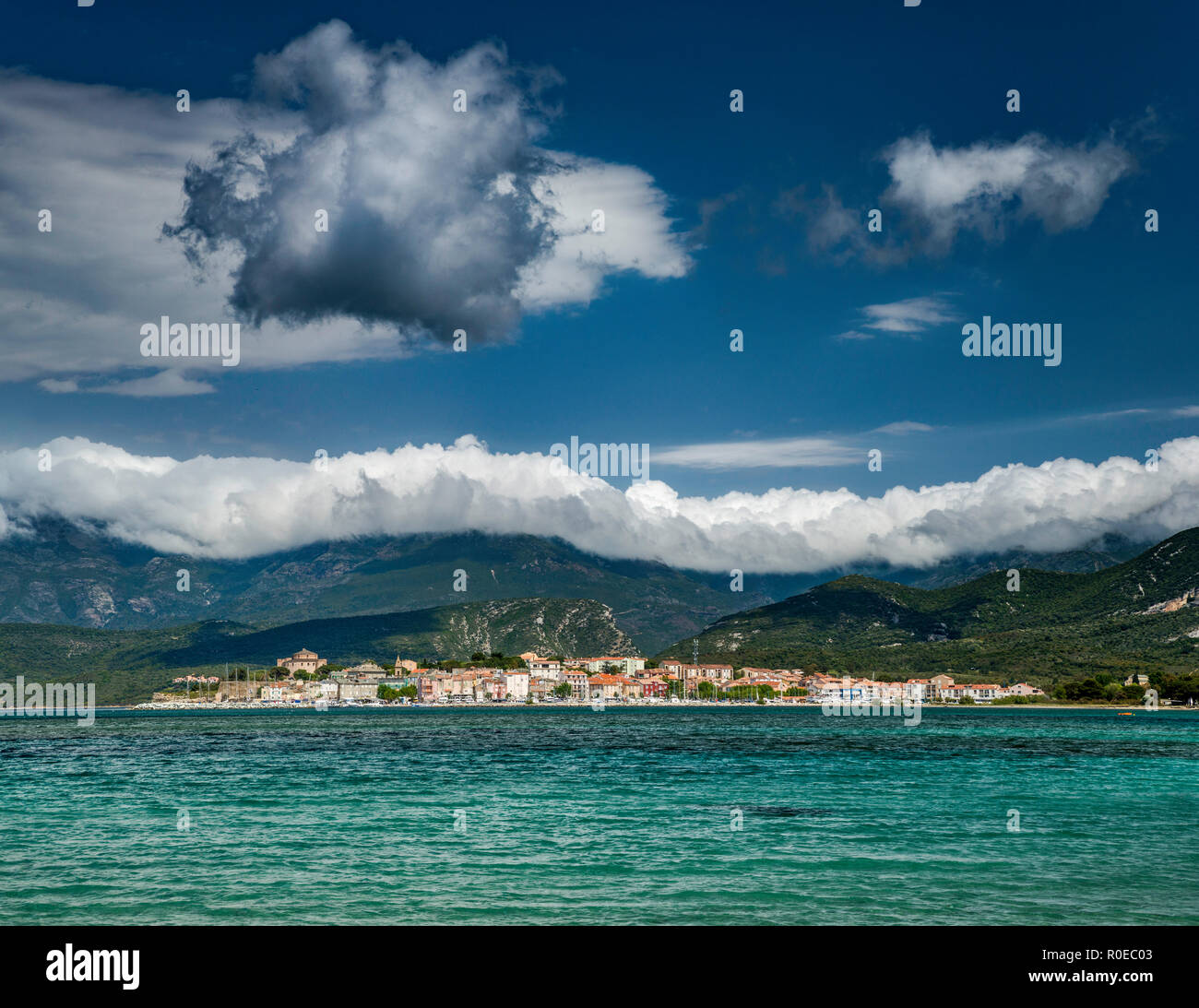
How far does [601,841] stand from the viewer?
96.0 ft

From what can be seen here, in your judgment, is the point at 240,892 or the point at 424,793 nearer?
the point at 240,892

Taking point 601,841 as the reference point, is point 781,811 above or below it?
below

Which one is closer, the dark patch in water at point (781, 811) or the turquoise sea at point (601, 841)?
the turquoise sea at point (601, 841)

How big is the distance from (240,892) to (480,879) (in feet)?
16.6

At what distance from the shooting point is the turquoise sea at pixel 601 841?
2083 cm

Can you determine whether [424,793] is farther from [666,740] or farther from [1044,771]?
[666,740]

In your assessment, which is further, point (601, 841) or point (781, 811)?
point (781, 811)

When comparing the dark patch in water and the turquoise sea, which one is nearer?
the turquoise sea

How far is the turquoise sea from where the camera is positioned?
20828mm
